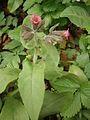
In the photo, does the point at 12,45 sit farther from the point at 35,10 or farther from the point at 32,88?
the point at 32,88

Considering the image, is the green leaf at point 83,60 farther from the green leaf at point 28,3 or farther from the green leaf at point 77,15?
the green leaf at point 28,3

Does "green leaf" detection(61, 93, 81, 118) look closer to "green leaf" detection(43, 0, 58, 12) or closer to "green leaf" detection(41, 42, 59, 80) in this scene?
"green leaf" detection(41, 42, 59, 80)

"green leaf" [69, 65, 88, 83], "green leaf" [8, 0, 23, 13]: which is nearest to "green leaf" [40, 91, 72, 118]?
"green leaf" [69, 65, 88, 83]

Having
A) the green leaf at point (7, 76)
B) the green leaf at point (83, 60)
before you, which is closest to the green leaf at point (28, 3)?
the green leaf at point (83, 60)

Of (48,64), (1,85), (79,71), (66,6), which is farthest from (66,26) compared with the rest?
(1,85)

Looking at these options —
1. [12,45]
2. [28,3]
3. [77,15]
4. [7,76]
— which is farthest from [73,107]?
[28,3]

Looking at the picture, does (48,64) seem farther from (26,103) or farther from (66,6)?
(66,6)

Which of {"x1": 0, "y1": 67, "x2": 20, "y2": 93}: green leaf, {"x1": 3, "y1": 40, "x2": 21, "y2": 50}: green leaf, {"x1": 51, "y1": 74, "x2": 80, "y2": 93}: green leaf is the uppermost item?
{"x1": 0, "y1": 67, "x2": 20, "y2": 93}: green leaf
